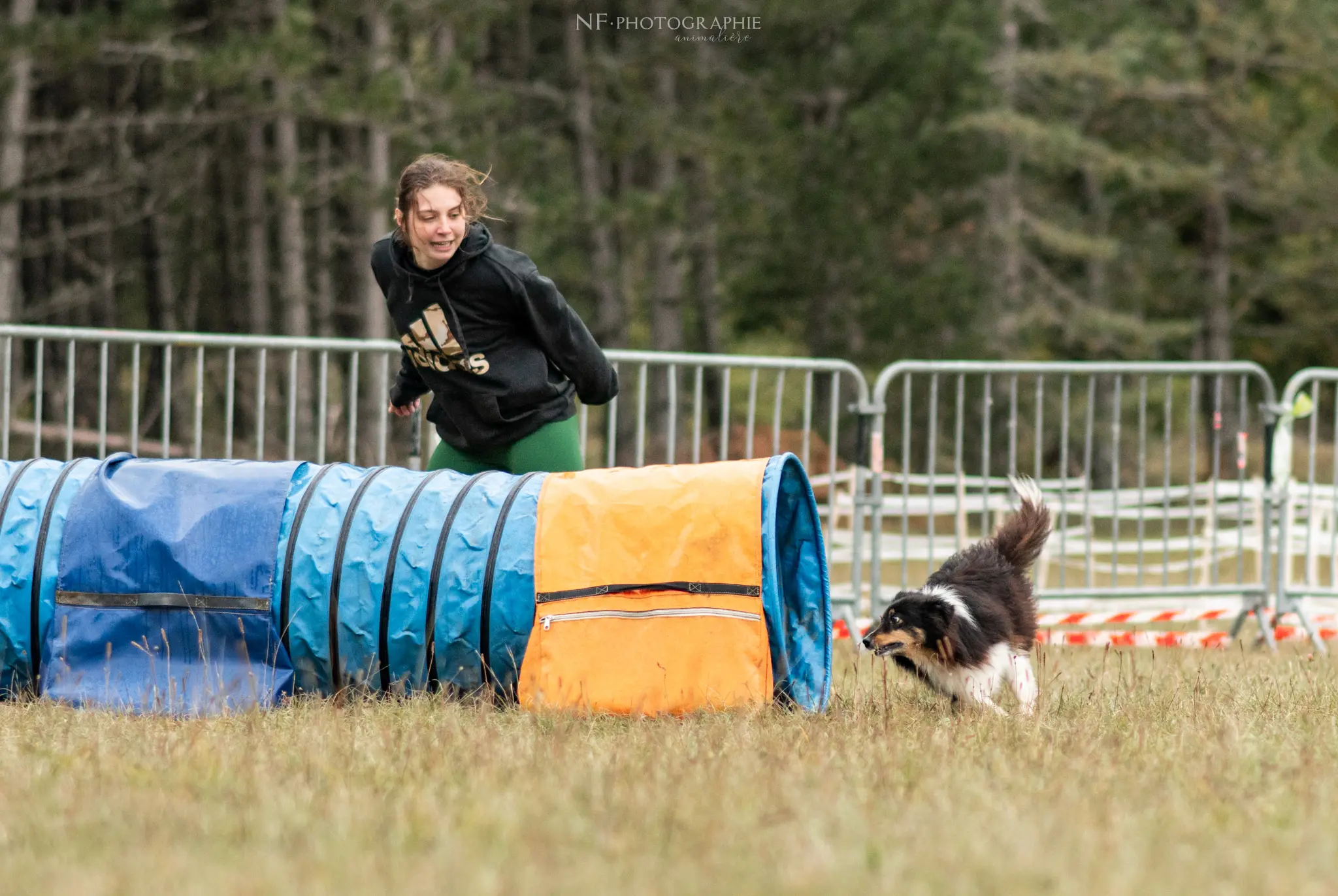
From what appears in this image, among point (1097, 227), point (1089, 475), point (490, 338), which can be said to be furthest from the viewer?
point (1097, 227)

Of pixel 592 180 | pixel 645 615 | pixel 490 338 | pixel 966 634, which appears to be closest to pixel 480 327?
pixel 490 338

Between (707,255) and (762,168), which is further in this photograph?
(707,255)

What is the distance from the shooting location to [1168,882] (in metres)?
2.79

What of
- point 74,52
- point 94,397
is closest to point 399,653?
point 74,52

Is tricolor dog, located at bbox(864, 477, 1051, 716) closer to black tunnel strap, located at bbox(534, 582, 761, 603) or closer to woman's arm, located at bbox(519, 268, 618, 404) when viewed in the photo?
black tunnel strap, located at bbox(534, 582, 761, 603)

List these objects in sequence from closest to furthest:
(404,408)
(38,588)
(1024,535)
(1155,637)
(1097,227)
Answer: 1. (38,588)
2. (1024,535)
3. (404,408)
4. (1155,637)
5. (1097,227)

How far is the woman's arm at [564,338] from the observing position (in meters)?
5.13

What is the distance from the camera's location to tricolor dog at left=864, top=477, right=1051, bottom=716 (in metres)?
5.07

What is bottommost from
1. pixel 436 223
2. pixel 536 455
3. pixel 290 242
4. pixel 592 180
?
pixel 536 455

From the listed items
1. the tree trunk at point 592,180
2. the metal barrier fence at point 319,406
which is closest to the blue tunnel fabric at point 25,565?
the metal barrier fence at point 319,406

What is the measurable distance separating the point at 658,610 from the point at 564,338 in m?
1.06

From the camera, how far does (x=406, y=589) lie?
4.89m

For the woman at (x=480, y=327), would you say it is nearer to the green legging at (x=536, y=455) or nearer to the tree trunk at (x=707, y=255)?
the green legging at (x=536, y=455)

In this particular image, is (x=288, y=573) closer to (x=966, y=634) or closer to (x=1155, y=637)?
(x=966, y=634)
